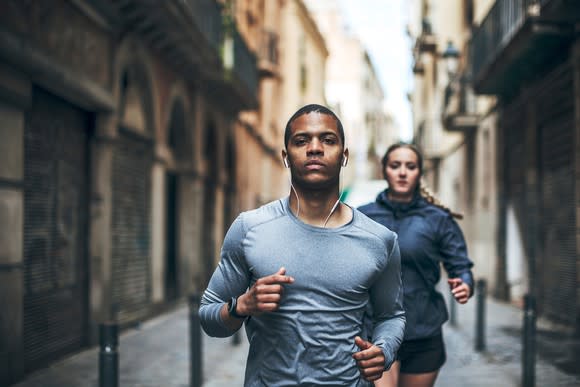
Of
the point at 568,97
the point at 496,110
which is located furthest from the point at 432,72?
the point at 568,97

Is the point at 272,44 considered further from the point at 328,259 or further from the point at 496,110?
the point at 328,259

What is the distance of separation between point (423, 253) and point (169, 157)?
33.4 feet

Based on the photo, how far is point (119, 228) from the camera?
10.9 metres

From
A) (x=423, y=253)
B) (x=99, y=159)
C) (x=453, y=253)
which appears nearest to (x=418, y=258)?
(x=423, y=253)

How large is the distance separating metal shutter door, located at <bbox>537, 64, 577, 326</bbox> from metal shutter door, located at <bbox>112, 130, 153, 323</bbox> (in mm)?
6433

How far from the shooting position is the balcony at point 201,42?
1130 centimetres

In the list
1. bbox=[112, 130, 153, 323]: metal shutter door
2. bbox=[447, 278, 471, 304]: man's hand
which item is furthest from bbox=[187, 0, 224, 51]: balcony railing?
bbox=[447, 278, 471, 304]: man's hand

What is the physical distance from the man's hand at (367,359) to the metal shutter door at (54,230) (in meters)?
6.19

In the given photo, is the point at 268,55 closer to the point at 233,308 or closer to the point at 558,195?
the point at 558,195

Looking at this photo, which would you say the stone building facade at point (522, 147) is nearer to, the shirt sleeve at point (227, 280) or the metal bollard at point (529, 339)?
the metal bollard at point (529, 339)

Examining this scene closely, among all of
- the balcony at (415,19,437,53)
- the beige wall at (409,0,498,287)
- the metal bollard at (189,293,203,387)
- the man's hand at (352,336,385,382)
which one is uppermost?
the balcony at (415,19,437,53)

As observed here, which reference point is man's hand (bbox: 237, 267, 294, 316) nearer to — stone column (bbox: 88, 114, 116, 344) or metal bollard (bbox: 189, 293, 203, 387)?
metal bollard (bbox: 189, 293, 203, 387)

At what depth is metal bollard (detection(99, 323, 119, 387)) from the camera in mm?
4324

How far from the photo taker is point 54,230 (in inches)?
344
